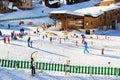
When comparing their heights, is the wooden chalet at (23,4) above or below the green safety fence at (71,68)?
above

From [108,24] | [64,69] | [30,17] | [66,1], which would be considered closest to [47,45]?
[64,69]

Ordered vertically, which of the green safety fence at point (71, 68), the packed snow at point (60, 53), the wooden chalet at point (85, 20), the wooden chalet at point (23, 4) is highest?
the wooden chalet at point (23, 4)

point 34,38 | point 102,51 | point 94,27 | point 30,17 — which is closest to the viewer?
point 102,51

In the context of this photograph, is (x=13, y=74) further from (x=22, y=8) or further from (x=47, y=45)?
(x=22, y=8)

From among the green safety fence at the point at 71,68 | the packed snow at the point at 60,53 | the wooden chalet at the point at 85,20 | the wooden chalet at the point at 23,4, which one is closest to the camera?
the packed snow at the point at 60,53

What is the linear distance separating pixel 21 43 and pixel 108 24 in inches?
1015

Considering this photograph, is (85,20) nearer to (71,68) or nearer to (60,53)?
(60,53)

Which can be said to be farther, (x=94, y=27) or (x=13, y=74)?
(x=94, y=27)

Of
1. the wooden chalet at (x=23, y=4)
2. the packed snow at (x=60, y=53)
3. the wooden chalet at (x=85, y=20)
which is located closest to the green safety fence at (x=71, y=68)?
the packed snow at (x=60, y=53)

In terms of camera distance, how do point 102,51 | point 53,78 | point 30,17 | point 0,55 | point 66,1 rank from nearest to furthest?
point 53,78, point 0,55, point 102,51, point 30,17, point 66,1

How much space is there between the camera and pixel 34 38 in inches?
2040

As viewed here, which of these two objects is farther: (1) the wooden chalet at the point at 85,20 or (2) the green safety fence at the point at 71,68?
(1) the wooden chalet at the point at 85,20

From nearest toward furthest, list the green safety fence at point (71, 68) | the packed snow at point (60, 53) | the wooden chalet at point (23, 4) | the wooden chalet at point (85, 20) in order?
the packed snow at point (60, 53)
the green safety fence at point (71, 68)
the wooden chalet at point (85, 20)
the wooden chalet at point (23, 4)

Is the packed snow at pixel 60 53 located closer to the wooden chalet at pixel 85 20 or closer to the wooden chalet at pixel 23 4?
the wooden chalet at pixel 85 20
